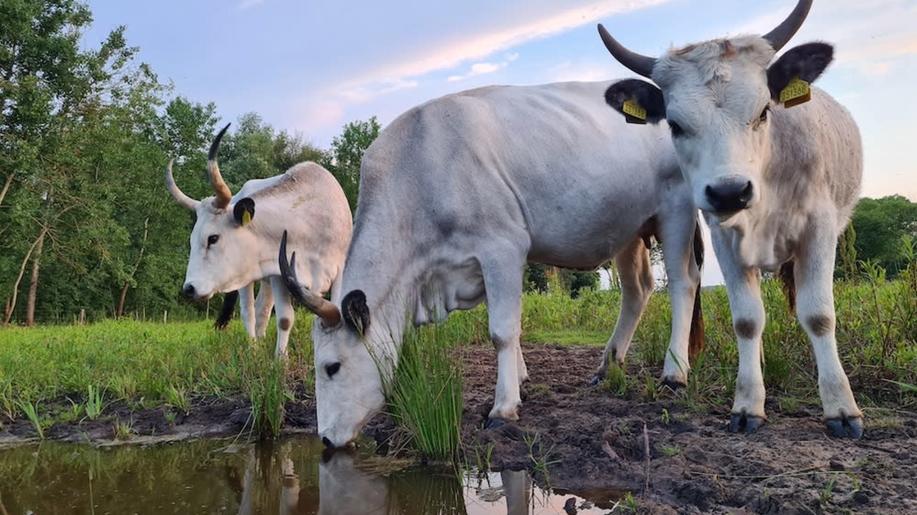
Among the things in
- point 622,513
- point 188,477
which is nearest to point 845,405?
point 622,513


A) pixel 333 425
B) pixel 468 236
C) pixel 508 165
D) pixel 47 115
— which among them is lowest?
pixel 333 425

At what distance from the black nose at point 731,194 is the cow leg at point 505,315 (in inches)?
65.5

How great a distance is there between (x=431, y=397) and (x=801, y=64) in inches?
105

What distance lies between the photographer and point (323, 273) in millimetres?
8633

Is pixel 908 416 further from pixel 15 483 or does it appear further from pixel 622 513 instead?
pixel 15 483

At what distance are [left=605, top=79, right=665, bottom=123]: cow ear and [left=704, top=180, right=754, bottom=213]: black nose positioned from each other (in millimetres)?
918

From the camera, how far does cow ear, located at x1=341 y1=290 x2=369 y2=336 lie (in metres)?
4.83

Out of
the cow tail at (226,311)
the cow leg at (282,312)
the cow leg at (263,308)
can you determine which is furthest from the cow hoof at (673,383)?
the cow tail at (226,311)

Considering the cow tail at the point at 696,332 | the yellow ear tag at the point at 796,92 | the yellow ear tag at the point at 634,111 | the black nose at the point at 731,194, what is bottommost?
the cow tail at the point at 696,332

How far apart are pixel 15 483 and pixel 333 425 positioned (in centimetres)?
177

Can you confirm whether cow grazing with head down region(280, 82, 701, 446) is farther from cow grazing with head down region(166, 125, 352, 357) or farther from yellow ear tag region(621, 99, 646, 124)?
cow grazing with head down region(166, 125, 352, 357)

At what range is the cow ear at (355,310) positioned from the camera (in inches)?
190

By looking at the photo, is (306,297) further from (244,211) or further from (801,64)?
(244,211)

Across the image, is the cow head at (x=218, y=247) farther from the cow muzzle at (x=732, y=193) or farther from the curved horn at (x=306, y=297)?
the cow muzzle at (x=732, y=193)
